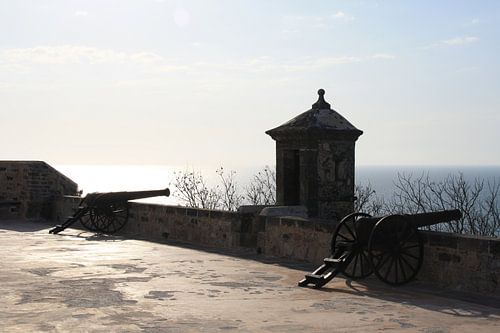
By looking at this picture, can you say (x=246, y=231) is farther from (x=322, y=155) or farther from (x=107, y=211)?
(x=107, y=211)

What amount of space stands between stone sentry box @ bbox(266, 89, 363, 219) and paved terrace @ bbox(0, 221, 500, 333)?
8.49 feet

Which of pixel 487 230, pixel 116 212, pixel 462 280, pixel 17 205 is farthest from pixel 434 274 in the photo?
pixel 487 230

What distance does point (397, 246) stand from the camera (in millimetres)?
9016

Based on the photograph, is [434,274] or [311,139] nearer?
[434,274]

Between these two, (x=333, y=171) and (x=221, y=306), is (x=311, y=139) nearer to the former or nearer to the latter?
(x=333, y=171)

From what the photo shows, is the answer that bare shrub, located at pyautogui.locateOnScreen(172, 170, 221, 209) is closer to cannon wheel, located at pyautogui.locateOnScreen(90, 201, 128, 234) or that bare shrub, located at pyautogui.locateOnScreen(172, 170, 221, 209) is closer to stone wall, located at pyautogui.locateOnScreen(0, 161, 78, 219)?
stone wall, located at pyautogui.locateOnScreen(0, 161, 78, 219)

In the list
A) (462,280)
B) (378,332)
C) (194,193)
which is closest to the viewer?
(378,332)

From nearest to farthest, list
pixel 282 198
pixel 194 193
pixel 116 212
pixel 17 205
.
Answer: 1. pixel 282 198
2. pixel 116 212
3. pixel 17 205
4. pixel 194 193

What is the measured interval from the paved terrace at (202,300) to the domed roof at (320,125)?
320 centimetres

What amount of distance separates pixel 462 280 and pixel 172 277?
382 centimetres

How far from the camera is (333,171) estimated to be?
13.9 meters

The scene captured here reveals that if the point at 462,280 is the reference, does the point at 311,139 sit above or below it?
above

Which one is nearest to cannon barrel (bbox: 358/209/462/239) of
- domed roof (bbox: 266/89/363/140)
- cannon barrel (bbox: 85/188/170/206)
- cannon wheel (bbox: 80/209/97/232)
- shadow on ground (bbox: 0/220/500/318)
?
shadow on ground (bbox: 0/220/500/318)

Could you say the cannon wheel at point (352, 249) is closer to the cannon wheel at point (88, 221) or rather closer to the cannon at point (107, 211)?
the cannon at point (107, 211)
